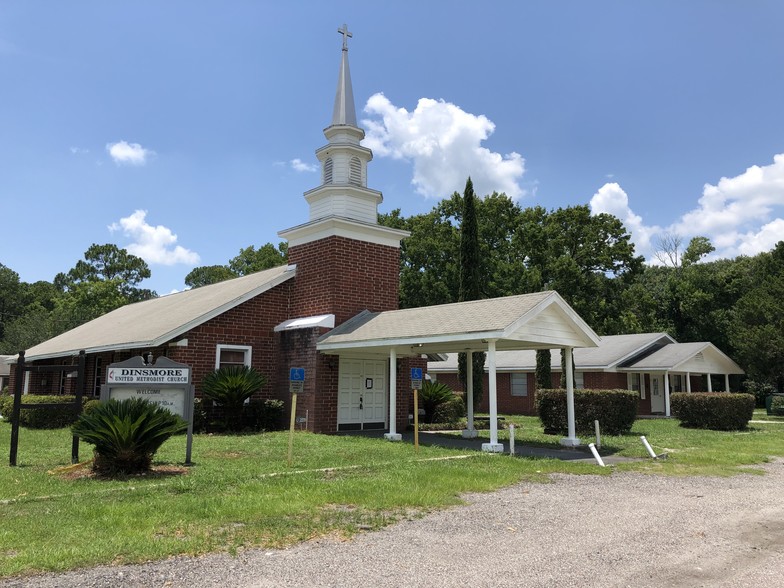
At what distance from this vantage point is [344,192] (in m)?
20.9

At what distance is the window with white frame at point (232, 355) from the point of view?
769 inches

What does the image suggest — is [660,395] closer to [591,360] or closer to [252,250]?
[591,360]

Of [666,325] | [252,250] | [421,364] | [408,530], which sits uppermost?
[252,250]

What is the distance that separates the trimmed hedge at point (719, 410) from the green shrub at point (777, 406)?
1045 cm

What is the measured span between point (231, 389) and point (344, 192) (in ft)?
24.1

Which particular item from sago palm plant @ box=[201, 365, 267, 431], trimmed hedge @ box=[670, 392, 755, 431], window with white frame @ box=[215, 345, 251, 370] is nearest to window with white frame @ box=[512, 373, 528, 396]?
trimmed hedge @ box=[670, 392, 755, 431]

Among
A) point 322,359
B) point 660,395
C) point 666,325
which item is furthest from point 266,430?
point 666,325

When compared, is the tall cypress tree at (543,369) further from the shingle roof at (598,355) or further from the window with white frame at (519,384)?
the window with white frame at (519,384)

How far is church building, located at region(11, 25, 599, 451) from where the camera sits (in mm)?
18266

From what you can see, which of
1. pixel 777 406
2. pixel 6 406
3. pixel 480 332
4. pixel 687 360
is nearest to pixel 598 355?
pixel 687 360

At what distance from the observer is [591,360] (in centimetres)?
3166

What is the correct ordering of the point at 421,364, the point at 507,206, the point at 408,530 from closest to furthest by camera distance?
the point at 408,530, the point at 421,364, the point at 507,206

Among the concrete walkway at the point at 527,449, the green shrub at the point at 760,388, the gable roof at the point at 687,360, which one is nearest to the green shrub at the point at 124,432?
the concrete walkway at the point at 527,449

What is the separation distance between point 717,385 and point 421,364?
25.7 m
